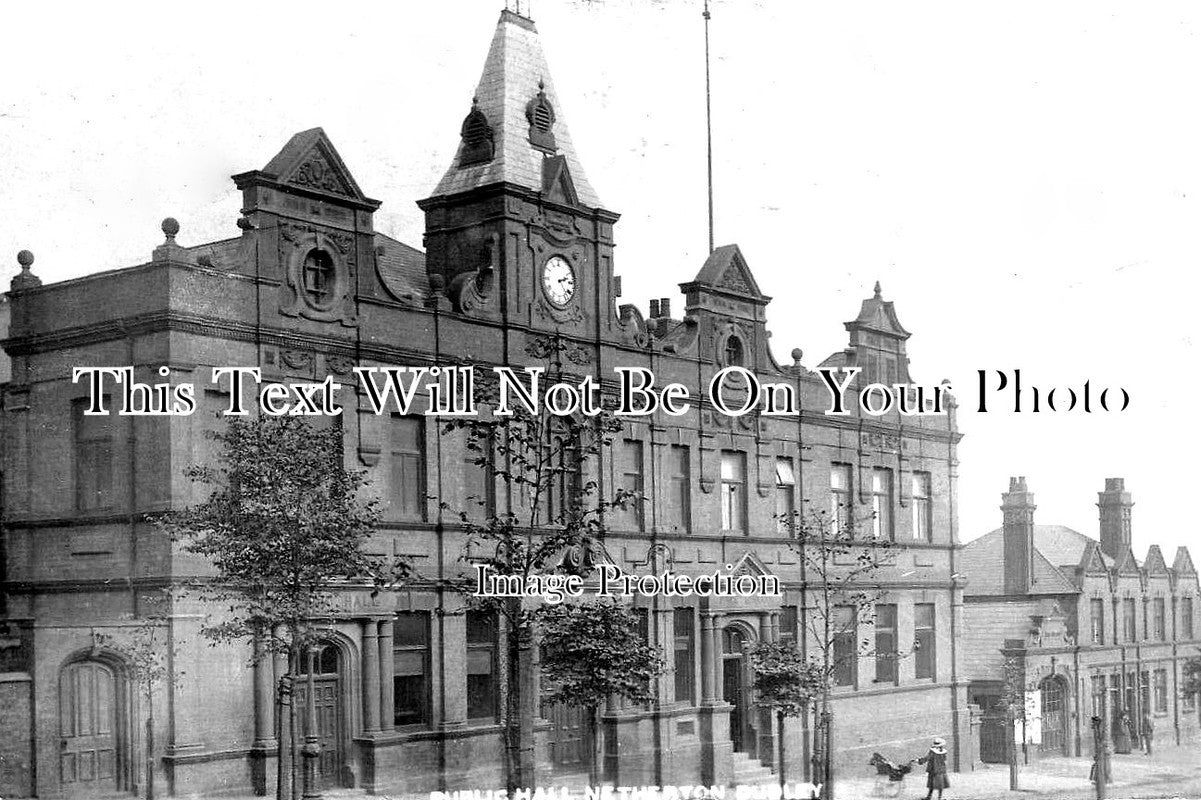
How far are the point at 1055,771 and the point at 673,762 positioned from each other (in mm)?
15998

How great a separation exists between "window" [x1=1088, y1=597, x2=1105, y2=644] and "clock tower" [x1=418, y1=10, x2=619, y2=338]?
28.7m

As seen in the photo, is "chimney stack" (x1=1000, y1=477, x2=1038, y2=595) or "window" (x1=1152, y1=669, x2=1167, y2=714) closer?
"chimney stack" (x1=1000, y1=477, x2=1038, y2=595)

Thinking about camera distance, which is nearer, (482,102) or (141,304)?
(141,304)

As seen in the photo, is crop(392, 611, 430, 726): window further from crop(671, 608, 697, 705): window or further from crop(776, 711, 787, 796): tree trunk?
crop(776, 711, 787, 796): tree trunk

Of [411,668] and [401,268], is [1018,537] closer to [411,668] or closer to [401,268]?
[401,268]

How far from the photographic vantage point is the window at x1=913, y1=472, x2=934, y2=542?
48.1 metres

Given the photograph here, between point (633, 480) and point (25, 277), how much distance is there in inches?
563

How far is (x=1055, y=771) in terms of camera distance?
49.4 m

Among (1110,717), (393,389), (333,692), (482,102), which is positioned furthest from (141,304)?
(1110,717)

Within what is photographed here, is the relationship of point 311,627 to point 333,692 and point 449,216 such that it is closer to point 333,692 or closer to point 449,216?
point 333,692

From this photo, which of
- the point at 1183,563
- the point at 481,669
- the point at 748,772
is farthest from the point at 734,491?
the point at 1183,563

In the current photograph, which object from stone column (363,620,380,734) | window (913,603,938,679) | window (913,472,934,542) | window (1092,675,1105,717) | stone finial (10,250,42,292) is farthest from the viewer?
window (1092,675,1105,717)

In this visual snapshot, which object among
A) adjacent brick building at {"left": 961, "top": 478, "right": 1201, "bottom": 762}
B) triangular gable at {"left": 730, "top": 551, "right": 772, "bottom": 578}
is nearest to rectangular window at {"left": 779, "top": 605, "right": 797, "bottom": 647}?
triangular gable at {"left": 730, "top": 551, "right": 772, "bottom": 578}

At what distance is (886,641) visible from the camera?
46.6m
